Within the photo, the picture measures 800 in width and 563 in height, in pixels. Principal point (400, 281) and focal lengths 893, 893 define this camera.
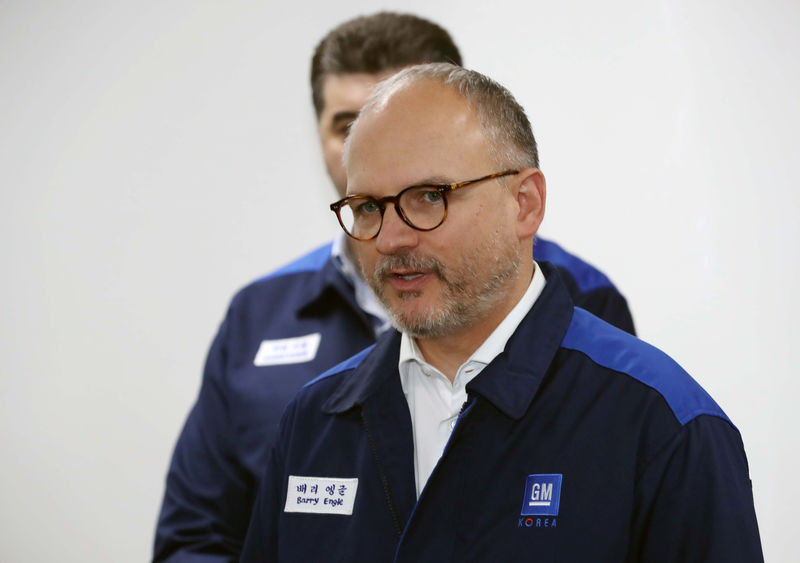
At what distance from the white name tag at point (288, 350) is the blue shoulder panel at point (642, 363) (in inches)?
29.9

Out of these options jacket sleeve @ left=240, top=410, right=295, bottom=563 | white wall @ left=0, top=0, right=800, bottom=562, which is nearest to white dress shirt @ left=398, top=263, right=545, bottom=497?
jacket sleeve @ left=240, top=410, right=295, bottom=563

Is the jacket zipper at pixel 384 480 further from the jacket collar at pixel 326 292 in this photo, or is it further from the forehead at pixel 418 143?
the jacket collar at pixel 326 292

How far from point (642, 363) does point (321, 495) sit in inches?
20.8

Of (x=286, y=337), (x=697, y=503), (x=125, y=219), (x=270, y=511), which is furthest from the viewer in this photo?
(x=125, y=219)

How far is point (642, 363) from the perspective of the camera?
4.07ft

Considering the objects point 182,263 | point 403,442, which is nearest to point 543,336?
point 403,442

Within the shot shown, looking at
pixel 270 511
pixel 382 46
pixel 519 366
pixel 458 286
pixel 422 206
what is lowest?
pixel 270 511

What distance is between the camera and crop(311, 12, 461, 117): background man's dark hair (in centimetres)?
195

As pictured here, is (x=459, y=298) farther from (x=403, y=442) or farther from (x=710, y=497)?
(x=710, y=497)

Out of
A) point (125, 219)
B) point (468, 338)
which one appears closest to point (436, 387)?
point (468, 338)

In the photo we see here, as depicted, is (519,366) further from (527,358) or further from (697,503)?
(697,503)

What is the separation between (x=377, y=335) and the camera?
1.98 meters

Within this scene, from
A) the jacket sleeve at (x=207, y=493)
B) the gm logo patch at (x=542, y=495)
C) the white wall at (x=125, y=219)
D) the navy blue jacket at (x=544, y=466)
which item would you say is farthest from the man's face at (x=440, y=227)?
the white wall at (x=125, y=219)

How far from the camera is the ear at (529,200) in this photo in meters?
1.35
